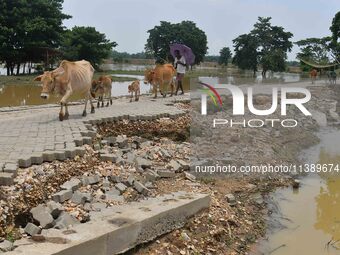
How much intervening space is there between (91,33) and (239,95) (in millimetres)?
29119

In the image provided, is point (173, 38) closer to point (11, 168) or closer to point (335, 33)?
point (335, 33)

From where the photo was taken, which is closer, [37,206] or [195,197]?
[37,206]

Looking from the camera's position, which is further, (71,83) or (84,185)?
(71,83)

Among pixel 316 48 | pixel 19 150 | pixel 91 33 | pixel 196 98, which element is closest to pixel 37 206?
pixel 19 150

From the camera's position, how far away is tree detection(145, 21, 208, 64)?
201ft

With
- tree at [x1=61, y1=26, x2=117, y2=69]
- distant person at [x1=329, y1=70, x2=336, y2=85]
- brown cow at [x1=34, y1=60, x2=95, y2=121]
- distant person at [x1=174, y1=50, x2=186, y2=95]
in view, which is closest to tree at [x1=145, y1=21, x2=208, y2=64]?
tree at [x1=61, y1=26, x2=117, y2=69]

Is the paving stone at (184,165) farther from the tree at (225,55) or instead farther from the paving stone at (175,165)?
the tree at (225,55)

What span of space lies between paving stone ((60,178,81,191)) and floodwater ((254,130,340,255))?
8.33 ft

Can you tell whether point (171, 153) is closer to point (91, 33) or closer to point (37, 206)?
point (37, 206)

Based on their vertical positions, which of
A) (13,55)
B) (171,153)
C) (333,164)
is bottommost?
(333,164)

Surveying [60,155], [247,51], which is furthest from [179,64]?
[247,51]

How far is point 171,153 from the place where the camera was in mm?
8453

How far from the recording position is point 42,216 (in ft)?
15.5

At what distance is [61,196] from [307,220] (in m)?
3.97
